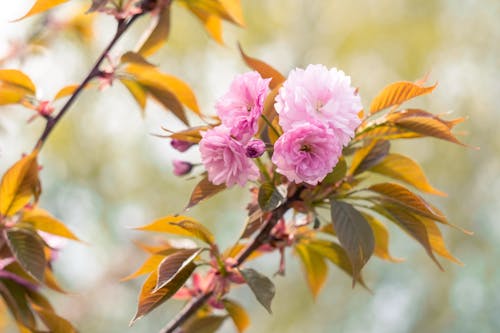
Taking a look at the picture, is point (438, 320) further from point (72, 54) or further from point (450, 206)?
point (72, 54)

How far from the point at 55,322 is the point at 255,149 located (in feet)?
0.98

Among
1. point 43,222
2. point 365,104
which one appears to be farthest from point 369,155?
point 365,104

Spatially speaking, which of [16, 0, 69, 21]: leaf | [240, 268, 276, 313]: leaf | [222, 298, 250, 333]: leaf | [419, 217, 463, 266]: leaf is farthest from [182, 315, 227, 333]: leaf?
[16, 0, 69, 21]: leaf

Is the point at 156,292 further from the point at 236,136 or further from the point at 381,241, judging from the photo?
the point at 381,241

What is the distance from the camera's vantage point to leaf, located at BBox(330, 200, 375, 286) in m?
0.71

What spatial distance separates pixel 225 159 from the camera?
0.70 metres

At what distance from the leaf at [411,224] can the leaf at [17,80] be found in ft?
1.45

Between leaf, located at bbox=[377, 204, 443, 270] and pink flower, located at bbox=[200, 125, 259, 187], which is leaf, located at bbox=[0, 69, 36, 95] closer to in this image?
pink flower, located at bbox=[200, 125, 259, 187]

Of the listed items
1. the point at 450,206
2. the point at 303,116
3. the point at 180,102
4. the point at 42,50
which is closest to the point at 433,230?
the point at 303,116

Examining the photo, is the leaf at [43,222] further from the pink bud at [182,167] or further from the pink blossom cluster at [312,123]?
the pink blossom cluster at [312,123]

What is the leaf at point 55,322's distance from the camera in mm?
789

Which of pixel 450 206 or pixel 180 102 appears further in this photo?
pixel 450 206

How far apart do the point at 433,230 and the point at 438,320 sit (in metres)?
4.73

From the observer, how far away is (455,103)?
545 cm
